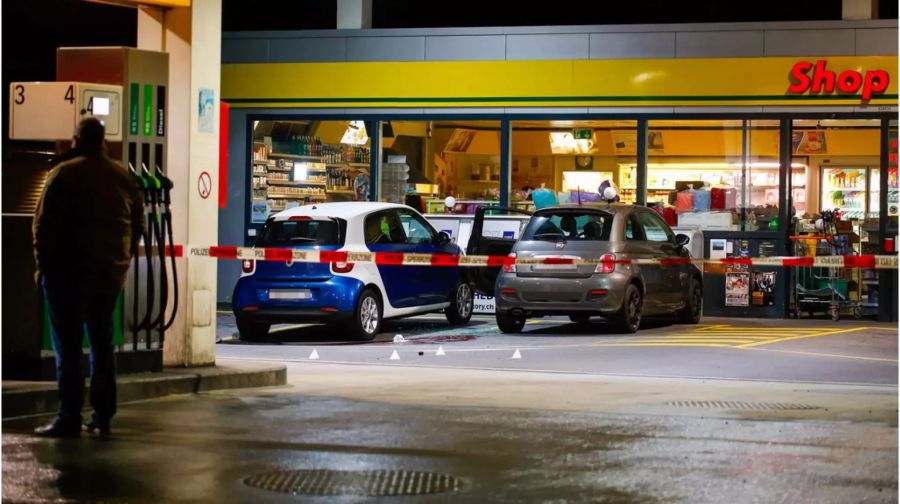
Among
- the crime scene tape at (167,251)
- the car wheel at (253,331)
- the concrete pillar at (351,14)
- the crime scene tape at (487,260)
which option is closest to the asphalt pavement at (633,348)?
the car wheel at (253,331)

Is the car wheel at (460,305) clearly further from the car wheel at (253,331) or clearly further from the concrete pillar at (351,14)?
the concrete pillar at (351,14)

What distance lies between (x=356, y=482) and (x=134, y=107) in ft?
14.8

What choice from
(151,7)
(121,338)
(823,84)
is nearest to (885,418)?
(121,338)

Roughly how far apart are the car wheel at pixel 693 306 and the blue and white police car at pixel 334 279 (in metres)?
3.76

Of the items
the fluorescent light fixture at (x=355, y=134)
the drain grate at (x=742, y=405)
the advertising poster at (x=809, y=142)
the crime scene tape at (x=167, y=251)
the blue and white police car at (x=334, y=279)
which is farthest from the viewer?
the fluorescent light fixture at (x=355, y=134)

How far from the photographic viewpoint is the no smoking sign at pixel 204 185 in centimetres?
1121

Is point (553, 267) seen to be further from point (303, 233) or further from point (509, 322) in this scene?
point (303, 233)

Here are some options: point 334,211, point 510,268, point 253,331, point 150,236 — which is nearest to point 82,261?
point 150,236

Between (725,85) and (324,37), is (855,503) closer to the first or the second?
(725,85)

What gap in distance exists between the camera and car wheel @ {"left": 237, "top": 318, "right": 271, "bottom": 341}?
1723 cm

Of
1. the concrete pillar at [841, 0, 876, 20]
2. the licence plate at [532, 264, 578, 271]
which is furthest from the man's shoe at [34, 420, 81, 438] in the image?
the concrete pillar at [841, 0, 876, 20]

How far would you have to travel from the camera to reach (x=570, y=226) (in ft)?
58.8

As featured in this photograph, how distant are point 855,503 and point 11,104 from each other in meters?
6.41

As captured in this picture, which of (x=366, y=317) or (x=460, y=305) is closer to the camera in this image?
(x=366, y=317)
